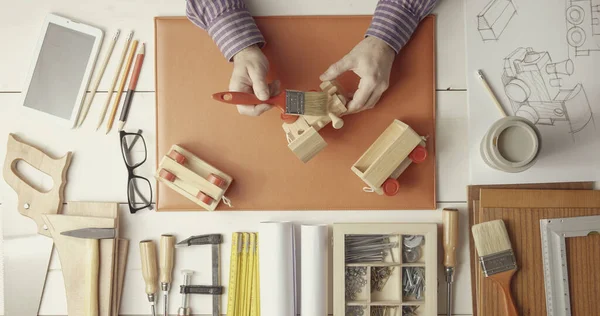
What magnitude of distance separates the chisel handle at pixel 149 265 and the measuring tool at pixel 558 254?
2.72 feet

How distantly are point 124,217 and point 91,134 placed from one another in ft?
0.65

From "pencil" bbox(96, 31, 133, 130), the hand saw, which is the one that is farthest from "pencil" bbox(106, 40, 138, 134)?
the hand saw

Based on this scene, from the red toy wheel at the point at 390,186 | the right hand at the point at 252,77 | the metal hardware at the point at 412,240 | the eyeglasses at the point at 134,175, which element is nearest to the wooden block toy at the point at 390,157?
the red toy wheel at the point at 390,186

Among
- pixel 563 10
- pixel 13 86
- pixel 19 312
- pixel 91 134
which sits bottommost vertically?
pixel 19 312

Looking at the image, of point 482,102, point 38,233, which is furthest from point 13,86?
point 482,102

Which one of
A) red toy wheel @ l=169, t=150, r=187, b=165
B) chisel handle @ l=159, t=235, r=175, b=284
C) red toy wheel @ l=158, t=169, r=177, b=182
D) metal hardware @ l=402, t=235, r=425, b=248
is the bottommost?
chisel handle @ l=159, t=235, r=175, b=284

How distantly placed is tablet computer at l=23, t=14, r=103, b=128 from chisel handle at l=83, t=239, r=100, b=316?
0.28 metres

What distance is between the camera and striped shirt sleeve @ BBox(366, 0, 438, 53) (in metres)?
0.97

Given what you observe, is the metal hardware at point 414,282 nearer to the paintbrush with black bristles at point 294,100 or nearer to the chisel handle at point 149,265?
the paintbrush with black bristles at point 294,100

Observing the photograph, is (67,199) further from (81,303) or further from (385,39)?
(385,39)

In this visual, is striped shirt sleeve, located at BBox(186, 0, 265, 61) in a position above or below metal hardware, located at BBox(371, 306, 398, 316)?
above

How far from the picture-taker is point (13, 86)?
3.46 feet

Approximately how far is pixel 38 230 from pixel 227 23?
2.01 feet

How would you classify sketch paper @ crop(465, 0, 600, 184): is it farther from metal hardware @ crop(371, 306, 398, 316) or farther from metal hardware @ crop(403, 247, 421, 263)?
Answer: metal hardware @ crop(371, 306, 398, 316)
